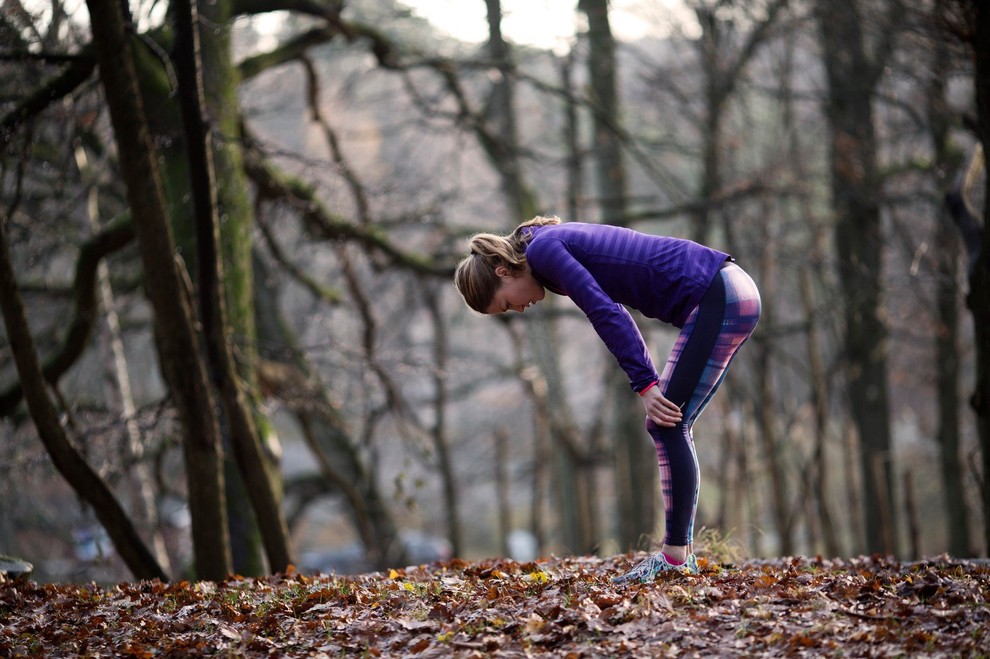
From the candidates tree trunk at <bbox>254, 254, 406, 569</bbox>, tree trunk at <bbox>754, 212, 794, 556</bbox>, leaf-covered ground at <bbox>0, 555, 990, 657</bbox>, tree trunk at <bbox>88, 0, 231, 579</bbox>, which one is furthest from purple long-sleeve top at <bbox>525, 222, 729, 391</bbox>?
tree trunk at <bbox>754, 212, 794, 556</bbox>

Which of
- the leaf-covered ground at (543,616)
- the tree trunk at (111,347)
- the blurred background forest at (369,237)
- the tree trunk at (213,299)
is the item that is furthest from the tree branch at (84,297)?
the leaf-covered ground at (543,616)

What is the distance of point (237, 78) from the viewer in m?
8.26

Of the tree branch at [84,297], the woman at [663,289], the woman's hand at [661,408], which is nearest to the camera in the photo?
the woman's hand at [661,408]

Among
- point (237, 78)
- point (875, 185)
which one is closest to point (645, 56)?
point (875, 185)

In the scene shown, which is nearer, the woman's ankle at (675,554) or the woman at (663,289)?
the woman at (663,289)

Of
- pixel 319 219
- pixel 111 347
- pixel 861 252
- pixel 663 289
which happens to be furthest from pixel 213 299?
pixel 861 252

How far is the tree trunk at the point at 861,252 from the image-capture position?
12.2 m

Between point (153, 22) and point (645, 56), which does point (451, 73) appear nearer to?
point (153, 22)

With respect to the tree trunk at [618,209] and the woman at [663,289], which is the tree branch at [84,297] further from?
the tree trunk at [618,209]

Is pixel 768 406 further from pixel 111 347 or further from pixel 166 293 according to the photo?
pixel 166 293

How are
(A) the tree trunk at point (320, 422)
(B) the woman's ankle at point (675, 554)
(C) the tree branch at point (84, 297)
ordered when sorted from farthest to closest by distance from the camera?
(A) the tree trunk at point (320, 422), (C) the tree branch at point (84, 297), (B) the woman's ankle at point (675, 554)

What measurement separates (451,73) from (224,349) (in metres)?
5.14

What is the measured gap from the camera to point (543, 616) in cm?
383

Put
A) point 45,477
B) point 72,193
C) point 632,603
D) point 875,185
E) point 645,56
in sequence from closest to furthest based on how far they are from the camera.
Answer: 1. point 632,603
2. point 45,477
3. point 72,193
4. point 875,185
5. point 645,56
